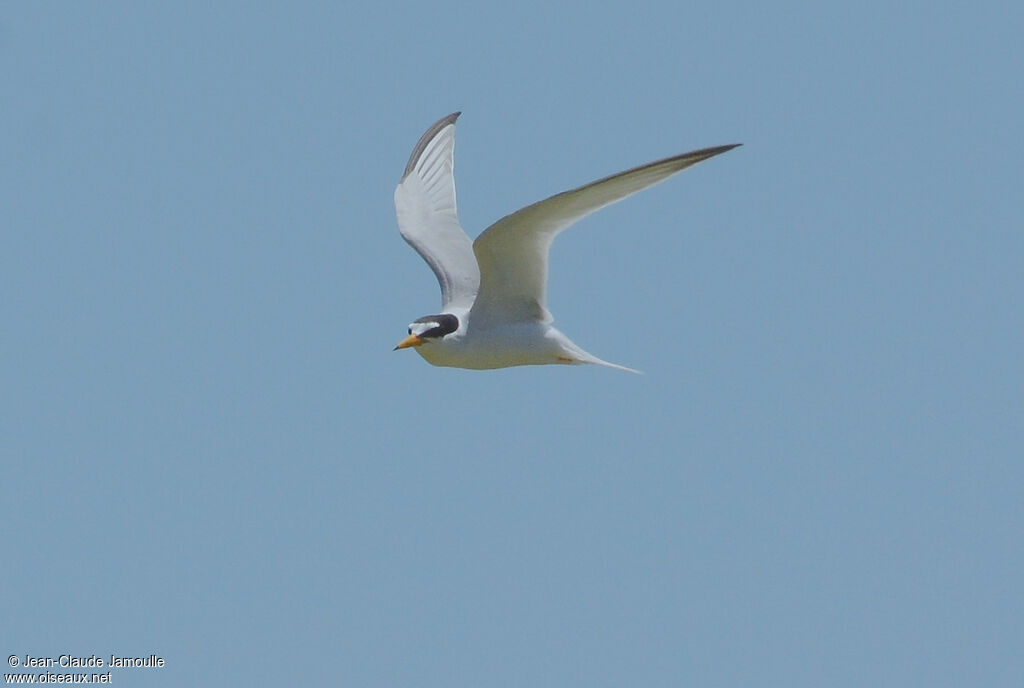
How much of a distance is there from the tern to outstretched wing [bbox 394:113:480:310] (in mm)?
12

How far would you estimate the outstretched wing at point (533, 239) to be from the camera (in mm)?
10461

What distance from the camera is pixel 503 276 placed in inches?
493

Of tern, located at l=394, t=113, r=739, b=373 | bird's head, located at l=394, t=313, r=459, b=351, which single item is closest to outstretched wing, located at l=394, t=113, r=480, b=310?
tern, located at l=394, t=113, r=739, b=373

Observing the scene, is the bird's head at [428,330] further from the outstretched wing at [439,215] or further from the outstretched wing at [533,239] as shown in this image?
the outstretched wing at [439,215]

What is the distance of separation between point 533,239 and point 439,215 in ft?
12.7

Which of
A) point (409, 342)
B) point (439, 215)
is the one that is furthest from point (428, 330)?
point (439, 215)

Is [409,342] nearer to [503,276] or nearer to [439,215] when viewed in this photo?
[503,276]

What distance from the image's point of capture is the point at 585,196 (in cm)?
1105

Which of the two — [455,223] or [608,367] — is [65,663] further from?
[455,223]

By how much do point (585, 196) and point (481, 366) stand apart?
2560 millimetres

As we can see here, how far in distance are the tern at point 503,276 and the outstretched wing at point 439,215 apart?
1 centimetres

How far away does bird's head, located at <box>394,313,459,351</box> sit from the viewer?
12.7m

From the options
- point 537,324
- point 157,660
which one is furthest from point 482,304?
point 157,660

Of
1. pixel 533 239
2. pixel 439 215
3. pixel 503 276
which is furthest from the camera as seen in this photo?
pixel 439 215
